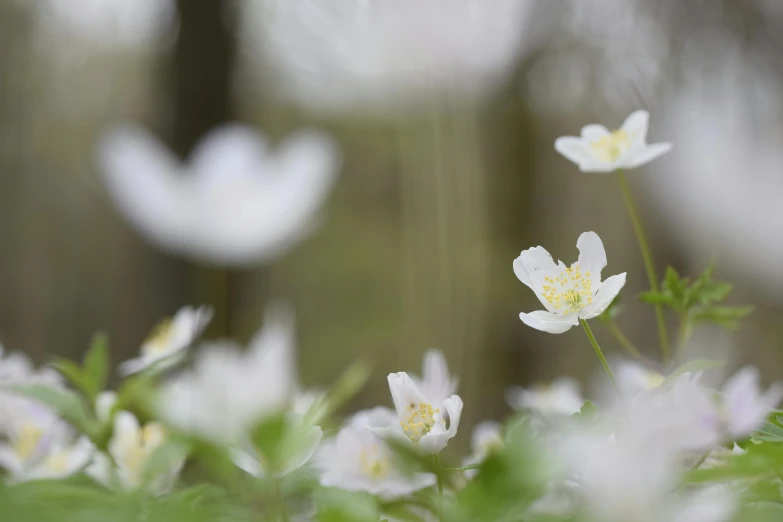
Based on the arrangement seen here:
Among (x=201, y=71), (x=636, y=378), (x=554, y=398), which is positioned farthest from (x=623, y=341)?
(x=201, y=71)

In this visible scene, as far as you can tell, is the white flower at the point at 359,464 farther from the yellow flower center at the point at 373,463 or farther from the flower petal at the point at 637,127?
the flower petal at the point at 637,127

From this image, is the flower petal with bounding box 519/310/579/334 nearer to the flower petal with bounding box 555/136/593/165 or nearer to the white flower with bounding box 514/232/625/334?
the white flower with bounding box 514/232/625/334

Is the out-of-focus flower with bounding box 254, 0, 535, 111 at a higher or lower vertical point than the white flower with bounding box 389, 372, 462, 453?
higher

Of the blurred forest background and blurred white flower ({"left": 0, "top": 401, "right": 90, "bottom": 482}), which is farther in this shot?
the blurred forest background

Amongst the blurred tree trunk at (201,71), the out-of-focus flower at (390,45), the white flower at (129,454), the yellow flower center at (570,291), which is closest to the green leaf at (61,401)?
the white flower at (129,454)

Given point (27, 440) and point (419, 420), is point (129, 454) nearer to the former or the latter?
point (27, 440)

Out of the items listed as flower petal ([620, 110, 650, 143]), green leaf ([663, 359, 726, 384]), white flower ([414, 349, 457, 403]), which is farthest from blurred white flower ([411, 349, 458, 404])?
flower petal ([620, 110, 650, 143])
